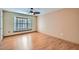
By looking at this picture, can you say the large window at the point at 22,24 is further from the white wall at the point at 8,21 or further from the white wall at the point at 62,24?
the white wall at the point at 62,24

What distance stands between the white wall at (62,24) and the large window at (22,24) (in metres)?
0.21

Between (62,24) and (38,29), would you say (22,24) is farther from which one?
(62,24)

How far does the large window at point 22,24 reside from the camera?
1.76m

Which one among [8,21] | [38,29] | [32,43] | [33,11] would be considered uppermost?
[33,11]

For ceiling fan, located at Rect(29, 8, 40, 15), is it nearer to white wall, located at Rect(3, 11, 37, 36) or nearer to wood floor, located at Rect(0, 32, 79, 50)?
white wall, located at Rect(3, 11, 37, 36)

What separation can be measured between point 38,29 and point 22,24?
317 mm

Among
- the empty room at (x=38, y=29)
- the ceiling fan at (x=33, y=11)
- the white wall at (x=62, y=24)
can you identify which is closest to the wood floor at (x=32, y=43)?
the empty room at (x=38, y=29)

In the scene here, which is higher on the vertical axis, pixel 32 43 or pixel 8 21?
pixel 8 21

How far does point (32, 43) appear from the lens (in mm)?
1718

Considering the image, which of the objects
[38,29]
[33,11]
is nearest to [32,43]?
[38,29]
